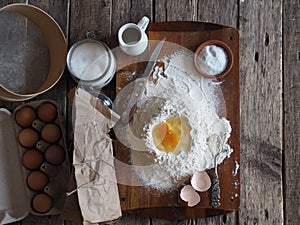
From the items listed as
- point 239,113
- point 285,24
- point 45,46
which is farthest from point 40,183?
point 285,24

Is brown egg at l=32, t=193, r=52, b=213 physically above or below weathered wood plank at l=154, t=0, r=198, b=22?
below

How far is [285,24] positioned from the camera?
1.31 metres

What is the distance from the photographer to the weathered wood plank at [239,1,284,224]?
4.13 ft

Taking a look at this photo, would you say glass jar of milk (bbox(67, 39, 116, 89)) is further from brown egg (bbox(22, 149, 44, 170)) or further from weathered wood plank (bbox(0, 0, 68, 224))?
brown egg (bbox(22, 149, 44, 170))

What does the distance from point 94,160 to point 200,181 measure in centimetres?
23

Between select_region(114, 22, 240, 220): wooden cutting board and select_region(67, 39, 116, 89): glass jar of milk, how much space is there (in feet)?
0.09

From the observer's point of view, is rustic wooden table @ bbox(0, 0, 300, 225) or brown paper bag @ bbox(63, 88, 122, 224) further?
rustic wooden table @ bbox(0, 0, 300, 225)

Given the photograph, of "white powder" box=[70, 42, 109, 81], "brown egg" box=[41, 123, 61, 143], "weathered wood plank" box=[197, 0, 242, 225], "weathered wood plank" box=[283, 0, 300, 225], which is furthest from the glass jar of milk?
"weathered wood plank" box=[283, 0, 300, 225]

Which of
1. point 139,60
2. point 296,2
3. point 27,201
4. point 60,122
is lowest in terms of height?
point 27,201

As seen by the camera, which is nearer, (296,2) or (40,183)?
(40,183)

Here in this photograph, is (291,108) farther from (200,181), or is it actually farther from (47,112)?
(47,112)

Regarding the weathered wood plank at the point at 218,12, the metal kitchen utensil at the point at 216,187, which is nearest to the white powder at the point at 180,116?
the metal kitchen utensil at the point at 216,187

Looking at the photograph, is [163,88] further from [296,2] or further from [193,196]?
[296,2]

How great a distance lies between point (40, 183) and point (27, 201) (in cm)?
5
